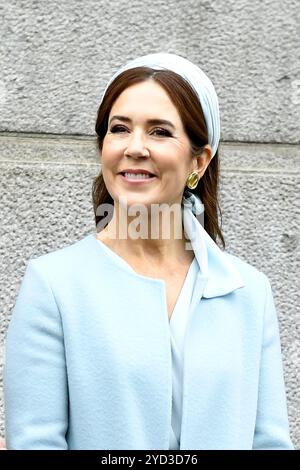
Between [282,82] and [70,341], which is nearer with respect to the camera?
[70,341]

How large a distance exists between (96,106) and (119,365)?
113cm

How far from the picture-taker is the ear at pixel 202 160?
2.27 meters

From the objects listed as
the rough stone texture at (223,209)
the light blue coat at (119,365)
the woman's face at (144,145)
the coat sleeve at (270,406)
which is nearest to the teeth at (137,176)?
the woman's face at (144,145)

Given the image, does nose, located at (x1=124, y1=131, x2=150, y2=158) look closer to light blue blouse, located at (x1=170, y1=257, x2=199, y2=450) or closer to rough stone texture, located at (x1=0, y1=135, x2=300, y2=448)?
light blue blouse, located at (x1=170, y1=257, x2=199, y2=450)

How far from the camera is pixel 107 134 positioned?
220 centimetres

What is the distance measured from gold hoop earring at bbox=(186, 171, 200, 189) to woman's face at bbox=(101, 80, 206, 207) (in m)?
0.09

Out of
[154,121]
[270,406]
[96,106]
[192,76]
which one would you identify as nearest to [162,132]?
[154,121]

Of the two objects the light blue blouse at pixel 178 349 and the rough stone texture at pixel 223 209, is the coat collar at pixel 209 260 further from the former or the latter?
the rough stone texture at pixel 223 209

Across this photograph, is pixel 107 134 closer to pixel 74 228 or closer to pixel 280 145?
pixel 74 228

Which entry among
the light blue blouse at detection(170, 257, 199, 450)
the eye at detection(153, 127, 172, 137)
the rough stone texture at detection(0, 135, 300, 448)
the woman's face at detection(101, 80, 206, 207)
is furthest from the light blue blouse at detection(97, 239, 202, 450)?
the rough stone texture at detection(0, 135, 300, 448)

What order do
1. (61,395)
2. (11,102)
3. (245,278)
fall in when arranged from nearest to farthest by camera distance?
(61,395), (245,278), (11,102)

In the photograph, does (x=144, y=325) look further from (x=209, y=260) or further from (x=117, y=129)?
(x=117, y=129)

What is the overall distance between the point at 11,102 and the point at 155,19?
A: 1.63ft
